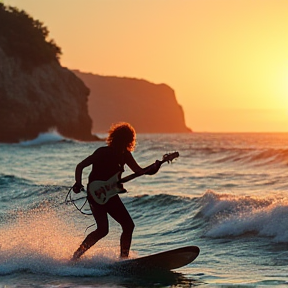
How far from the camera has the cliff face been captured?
264 feet

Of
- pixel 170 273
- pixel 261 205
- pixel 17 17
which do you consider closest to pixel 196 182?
pixel 261 205

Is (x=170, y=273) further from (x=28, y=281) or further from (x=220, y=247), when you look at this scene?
(x=220, y=247)

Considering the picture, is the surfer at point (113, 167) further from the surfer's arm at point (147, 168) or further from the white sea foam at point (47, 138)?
the white sea foam at point (47, 138)

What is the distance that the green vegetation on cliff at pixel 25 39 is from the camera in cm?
8575

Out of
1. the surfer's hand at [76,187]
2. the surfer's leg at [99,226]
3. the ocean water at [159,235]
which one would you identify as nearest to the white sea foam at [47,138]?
the ocean water at [159,235]

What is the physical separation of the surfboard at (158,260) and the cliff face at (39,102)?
73.6 m

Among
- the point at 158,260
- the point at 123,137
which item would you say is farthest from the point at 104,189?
the point at 158,260

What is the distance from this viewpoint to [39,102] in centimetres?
8456

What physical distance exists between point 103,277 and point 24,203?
1002cm

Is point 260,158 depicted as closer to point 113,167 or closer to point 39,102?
point 113,167

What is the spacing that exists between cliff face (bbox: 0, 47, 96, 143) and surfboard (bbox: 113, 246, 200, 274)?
73553mm

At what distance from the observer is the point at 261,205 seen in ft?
46.8

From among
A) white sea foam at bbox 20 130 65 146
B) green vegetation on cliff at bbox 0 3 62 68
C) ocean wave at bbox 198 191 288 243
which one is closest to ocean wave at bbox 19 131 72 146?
white sea foam at bbox 20 130 65 146

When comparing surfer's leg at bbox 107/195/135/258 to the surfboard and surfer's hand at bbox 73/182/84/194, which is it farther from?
surfer's hand at bbox 73/182/84/194
